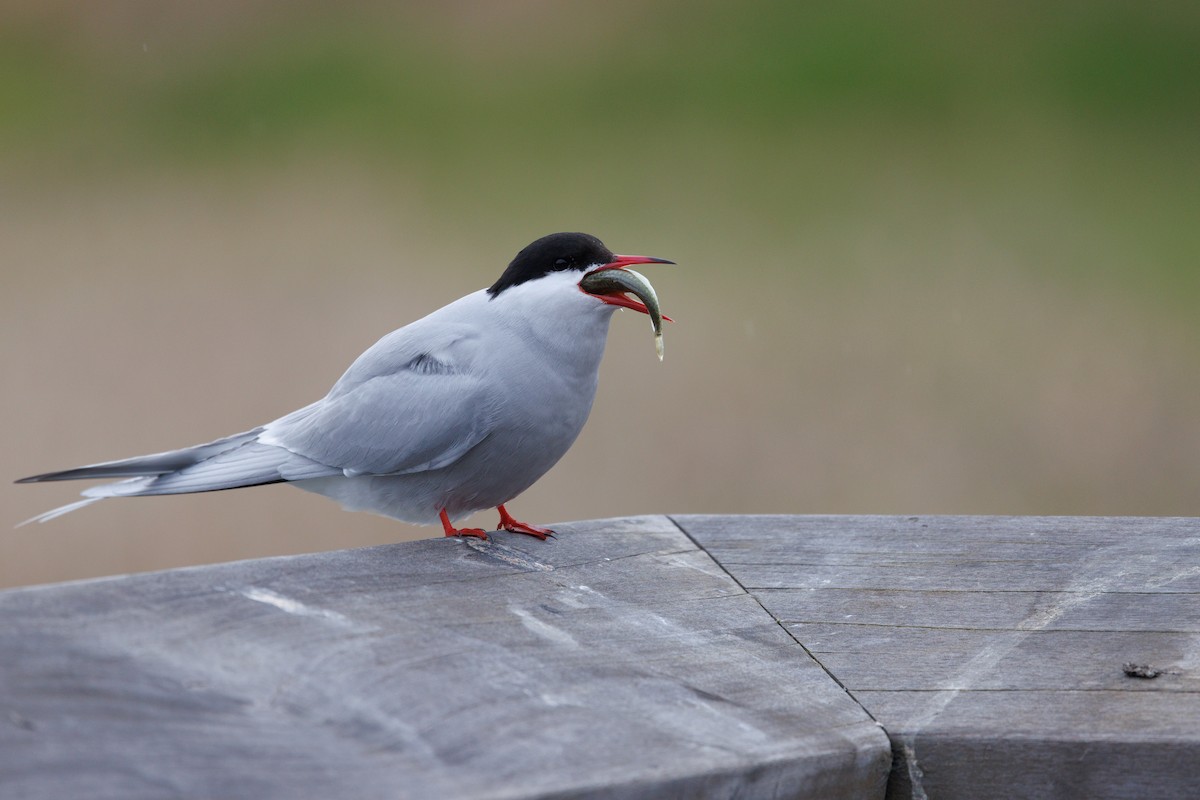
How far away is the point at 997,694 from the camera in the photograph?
7.00 feet

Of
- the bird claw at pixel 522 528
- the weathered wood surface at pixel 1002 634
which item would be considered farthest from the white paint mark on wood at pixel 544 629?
the bird claw at pixel 522 528

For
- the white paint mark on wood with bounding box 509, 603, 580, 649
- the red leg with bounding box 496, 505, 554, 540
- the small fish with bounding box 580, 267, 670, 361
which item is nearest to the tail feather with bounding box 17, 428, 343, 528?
the red leg with bounding box 496, 505, 554, 540

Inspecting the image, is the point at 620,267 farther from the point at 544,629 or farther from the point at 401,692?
the point at 401,692

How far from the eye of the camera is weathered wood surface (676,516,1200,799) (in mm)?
1987

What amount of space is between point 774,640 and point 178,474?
1.51m

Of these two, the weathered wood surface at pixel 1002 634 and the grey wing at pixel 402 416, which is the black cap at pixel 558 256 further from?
the weathered wood surface at pixel 1002 634

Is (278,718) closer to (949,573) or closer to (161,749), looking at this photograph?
(161,749)

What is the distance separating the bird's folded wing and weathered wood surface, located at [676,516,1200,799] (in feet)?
1.95

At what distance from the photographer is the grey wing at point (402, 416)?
9.93ft

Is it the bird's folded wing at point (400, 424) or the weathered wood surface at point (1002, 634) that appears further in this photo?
the bird's folded wing at point (400, 424)

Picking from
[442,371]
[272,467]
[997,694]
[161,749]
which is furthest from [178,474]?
[997,694]

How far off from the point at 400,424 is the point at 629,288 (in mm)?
628

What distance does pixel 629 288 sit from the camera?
9.84 ft

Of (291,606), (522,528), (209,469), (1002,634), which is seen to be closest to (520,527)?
(522,528)
